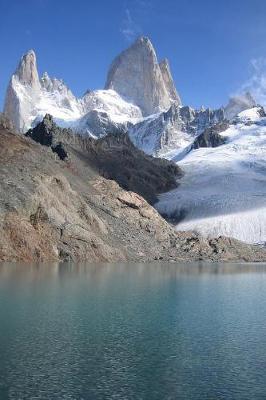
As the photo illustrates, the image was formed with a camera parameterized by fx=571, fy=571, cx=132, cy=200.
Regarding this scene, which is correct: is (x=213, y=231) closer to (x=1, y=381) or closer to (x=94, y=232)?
(x=94, y=232)

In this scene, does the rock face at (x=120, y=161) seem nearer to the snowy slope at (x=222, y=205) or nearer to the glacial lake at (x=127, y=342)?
the snowy slope at (x=222, y=205)

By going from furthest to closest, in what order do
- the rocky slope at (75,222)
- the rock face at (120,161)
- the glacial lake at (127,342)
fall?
the rock face at (120,161) → the rocky slope at (75,222) → the glacial lake at (127,342)

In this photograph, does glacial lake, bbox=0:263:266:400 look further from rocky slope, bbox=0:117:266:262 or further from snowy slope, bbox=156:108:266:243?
snowy slope, bbox=156:108:266:243

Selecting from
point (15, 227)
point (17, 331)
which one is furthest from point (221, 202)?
point (17, 331)

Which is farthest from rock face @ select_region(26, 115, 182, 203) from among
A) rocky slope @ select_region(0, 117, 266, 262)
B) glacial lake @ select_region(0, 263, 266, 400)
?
glacial lake @ select_region(0, 263, 266, 400)

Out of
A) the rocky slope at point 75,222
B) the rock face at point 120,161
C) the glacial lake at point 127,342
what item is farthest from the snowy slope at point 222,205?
the glacial lake at point 127,342

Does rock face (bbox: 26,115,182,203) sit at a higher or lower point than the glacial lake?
higher
